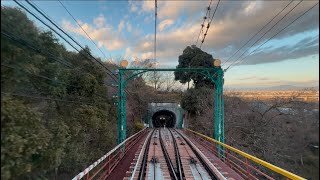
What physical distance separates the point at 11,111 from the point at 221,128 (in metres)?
18.7

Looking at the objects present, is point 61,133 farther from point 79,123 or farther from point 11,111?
point 11,111

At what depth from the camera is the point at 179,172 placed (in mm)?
Result: 13570

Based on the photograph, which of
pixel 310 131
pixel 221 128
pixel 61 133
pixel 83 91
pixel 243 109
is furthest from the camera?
pixel 243 109

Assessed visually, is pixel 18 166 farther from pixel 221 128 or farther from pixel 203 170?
pixel 221 128

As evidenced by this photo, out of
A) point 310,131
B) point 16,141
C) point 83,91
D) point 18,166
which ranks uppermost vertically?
point 83,91

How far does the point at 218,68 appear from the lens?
22656mm

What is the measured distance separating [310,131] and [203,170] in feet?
40.9

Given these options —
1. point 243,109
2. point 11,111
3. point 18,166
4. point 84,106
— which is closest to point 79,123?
point 84,106

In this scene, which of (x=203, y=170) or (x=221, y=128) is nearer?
(x=203, y=170)

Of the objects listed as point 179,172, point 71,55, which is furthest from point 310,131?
point 71,55

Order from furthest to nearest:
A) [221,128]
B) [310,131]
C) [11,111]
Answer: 1. [221,128]
2. [11,111]
3. [310,131]

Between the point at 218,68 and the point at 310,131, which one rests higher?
the point at 218,68

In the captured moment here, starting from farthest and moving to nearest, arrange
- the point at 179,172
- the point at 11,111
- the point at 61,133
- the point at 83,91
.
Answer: the point at 83,91, the point at 179,172, the point at 61,133, the point at 11,111

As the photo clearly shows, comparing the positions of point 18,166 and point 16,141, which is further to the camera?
point 18,166
